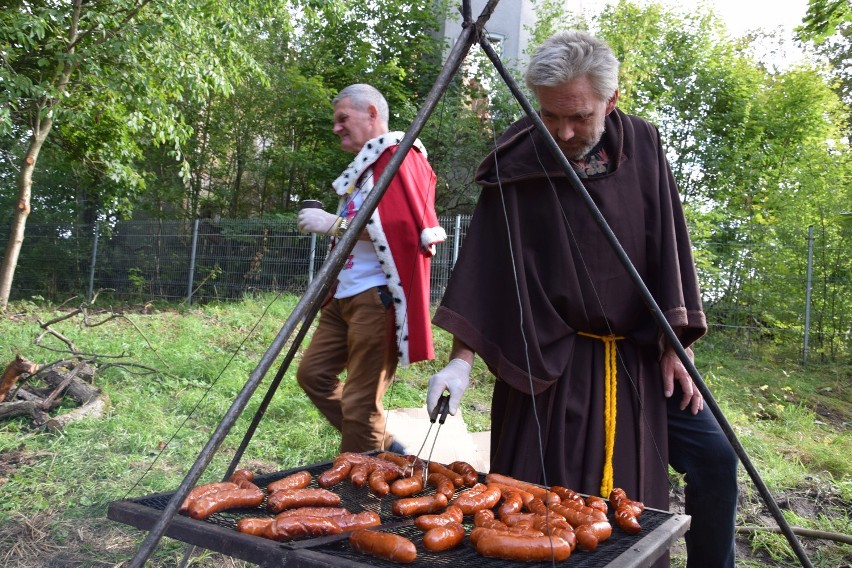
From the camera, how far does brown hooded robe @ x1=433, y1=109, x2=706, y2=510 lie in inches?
91.1

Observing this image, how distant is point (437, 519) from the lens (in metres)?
1.64

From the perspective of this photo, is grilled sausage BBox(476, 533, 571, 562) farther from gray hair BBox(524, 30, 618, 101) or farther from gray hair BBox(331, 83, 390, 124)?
gray hair BBox(331, 83, 390, 124)

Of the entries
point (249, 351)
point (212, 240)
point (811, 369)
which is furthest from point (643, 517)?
point (212, 240)

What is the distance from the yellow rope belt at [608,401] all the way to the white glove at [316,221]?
127 cm

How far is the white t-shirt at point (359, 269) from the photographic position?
3362 mm

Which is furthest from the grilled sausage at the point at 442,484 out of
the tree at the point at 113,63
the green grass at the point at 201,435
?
the tree at the point at 113,63

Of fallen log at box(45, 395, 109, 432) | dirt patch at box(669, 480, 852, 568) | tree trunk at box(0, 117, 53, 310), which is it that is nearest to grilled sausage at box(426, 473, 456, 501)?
dirt patch at box(669, 480, 852, 568)

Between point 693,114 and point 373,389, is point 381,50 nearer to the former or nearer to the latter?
point 693,114

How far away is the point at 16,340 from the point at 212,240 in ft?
17.5

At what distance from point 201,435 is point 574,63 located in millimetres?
3499

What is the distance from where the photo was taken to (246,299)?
10.3 meters

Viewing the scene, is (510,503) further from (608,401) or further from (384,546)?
(608,401)

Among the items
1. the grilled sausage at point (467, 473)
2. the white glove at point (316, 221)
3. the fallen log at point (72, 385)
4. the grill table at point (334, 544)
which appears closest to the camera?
the grill table at point (334, 544)

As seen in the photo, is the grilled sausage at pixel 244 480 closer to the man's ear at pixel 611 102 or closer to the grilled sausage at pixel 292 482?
the grilled sausage at pixel 292 482
